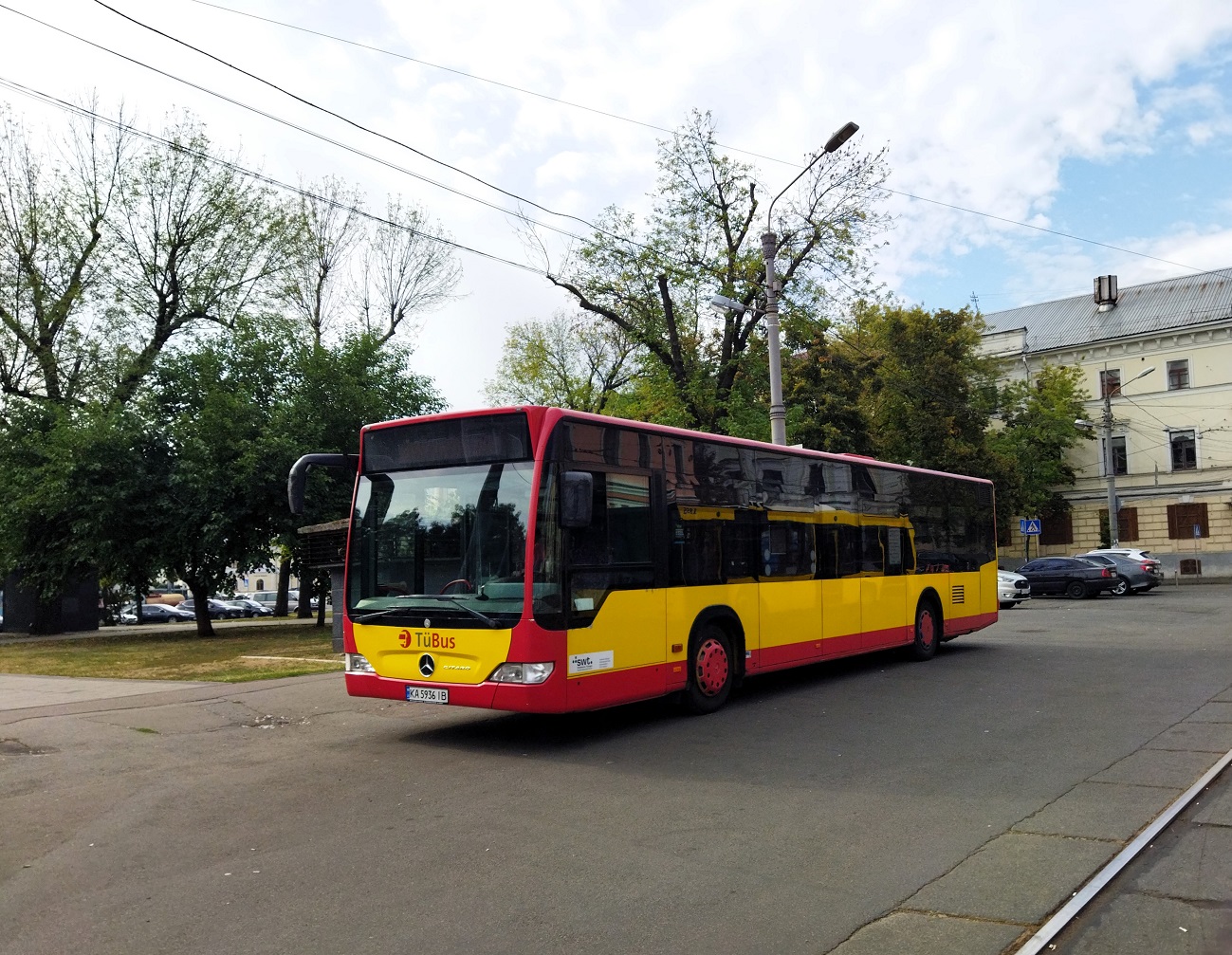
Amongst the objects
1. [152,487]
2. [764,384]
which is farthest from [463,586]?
[764,384]

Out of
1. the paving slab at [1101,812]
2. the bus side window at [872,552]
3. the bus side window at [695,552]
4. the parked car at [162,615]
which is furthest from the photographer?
the parked car at [162,615]

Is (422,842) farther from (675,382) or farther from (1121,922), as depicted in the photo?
(675,382)

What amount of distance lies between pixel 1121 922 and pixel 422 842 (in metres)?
3.78

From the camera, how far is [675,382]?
31.7 m

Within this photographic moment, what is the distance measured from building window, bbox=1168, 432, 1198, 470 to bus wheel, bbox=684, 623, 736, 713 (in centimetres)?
5201

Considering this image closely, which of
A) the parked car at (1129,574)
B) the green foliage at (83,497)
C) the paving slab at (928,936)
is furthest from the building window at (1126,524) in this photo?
the paving slab at (928,936)

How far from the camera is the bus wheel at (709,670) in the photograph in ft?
35.8

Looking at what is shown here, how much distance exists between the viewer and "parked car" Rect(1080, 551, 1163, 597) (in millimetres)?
36844

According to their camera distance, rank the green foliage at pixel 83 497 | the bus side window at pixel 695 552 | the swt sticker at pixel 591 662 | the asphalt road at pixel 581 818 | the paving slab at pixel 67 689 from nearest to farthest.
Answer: the asphalt road at pixel 581 818 → the swt sticker at pixel 591 662 → the bus side window at pixel 695 552 → the paving slab at pixel 67 689 → the green foliage at pixel 83 497

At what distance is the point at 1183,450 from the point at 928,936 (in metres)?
58.1

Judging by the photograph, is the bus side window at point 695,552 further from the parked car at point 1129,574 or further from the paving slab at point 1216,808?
the parked car at point 1129,574

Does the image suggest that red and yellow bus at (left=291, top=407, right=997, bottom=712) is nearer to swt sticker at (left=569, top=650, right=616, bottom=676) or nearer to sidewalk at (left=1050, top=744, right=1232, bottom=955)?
swt sticker at (left=569, top=650, right=616, bottom=676)

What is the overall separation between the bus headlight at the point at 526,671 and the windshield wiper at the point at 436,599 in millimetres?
391

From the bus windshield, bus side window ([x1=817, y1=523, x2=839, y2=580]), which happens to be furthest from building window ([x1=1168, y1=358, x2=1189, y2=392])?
the bus windshield
